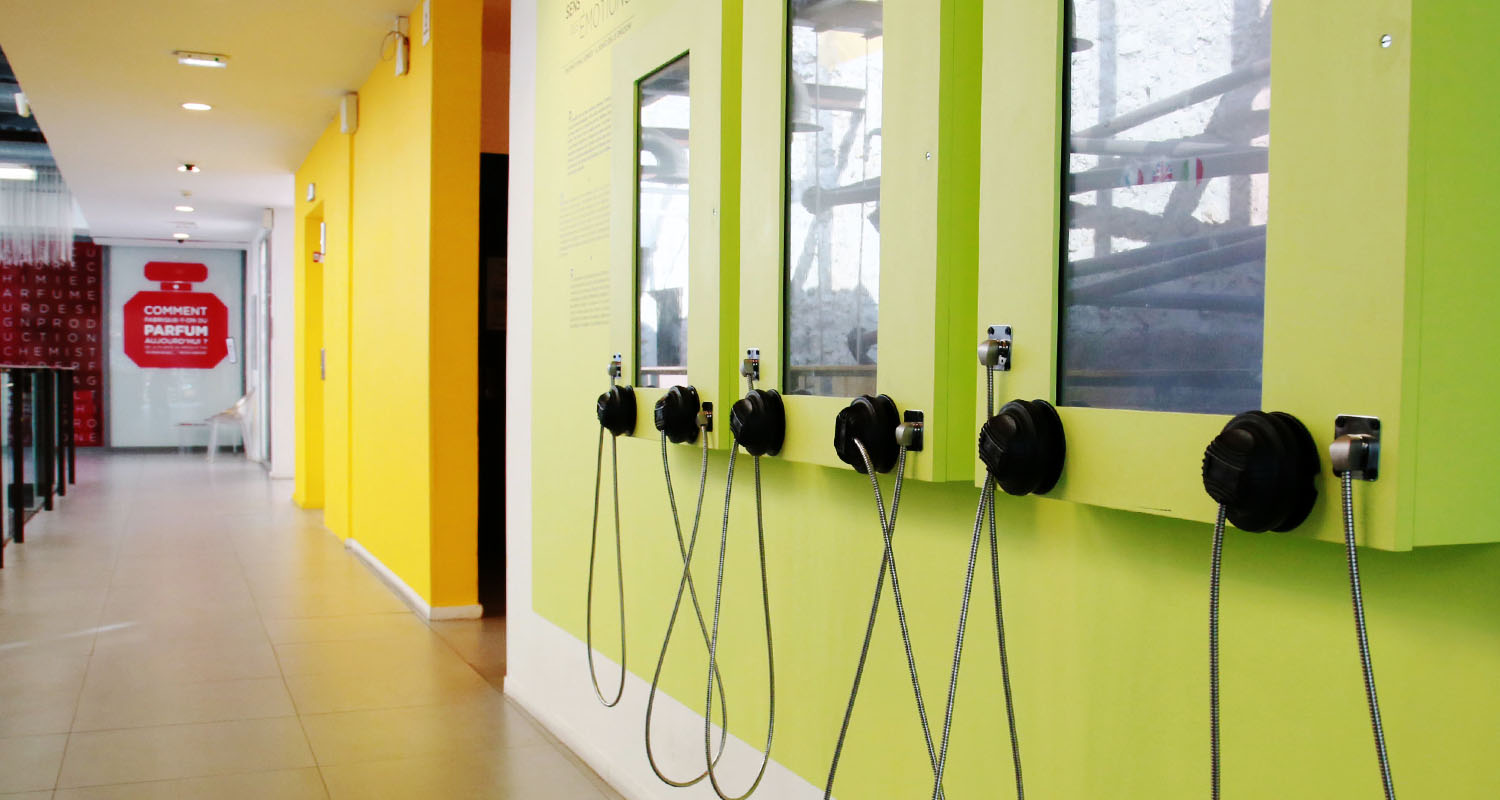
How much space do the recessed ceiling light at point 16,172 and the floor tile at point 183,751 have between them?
35.7 ft

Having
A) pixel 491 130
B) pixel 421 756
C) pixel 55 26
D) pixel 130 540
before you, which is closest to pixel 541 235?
pixel 421 756

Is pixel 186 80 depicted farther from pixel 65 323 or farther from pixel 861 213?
pixel 65 323

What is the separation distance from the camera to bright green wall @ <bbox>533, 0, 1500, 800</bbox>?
1092mm

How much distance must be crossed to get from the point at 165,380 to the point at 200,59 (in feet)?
38.6

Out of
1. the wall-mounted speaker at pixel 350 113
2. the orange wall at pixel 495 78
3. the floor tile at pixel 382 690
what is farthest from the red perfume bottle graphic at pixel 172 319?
the floor tile at pixel 382 690

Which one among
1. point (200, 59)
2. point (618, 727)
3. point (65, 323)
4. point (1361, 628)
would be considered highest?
point (200, 59)

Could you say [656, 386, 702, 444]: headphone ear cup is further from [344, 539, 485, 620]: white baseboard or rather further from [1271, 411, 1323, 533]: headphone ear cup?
[344, 539, 485, 620]: white baseboard

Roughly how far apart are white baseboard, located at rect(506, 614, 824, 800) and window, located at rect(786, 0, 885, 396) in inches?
32.6

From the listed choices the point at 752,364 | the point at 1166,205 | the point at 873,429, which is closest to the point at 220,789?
the point at 752,364

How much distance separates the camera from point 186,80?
691cm

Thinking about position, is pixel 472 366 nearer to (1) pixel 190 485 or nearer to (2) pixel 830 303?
(2) pixel 830 303

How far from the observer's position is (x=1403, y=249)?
970 millimetres

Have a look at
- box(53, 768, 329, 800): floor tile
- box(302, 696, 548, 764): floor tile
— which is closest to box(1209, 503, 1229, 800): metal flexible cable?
box(53, 768, 329, 800): floor tile

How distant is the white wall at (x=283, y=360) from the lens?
38.7 ft
